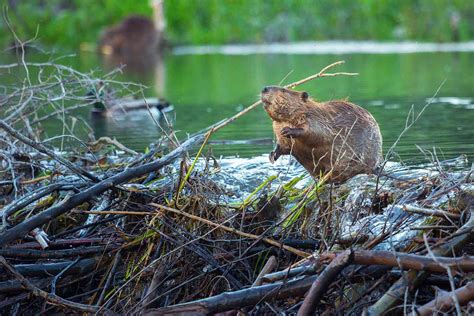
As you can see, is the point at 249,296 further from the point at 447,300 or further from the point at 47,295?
the point at 47,295

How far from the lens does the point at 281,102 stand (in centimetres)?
543

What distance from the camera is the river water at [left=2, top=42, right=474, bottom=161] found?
27.6ft

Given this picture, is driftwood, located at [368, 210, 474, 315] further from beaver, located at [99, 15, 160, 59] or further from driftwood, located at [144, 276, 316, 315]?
beaver, located at [99, 15, 160, 59]

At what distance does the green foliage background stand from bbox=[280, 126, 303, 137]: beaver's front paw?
20.3 m

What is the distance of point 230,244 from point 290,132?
877mm

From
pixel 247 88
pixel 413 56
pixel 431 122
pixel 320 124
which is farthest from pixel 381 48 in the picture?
pixel 320 124

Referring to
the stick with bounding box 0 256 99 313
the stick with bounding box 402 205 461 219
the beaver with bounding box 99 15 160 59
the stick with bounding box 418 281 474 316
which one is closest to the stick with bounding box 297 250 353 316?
the stick with bounding box 418 281 474 316

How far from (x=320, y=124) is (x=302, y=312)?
182 centimetres

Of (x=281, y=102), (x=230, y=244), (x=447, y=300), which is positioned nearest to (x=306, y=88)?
(x=281, y=102)

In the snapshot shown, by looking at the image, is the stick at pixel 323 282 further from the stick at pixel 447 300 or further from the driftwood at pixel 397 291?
the stick at pixel 447 300

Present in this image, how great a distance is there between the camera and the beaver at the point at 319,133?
5.43 metres

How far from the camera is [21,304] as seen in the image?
4746 millimetres

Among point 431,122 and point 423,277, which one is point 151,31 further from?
point 423,277

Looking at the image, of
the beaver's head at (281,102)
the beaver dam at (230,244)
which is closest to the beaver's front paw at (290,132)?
the beaver's head at (281,102)
